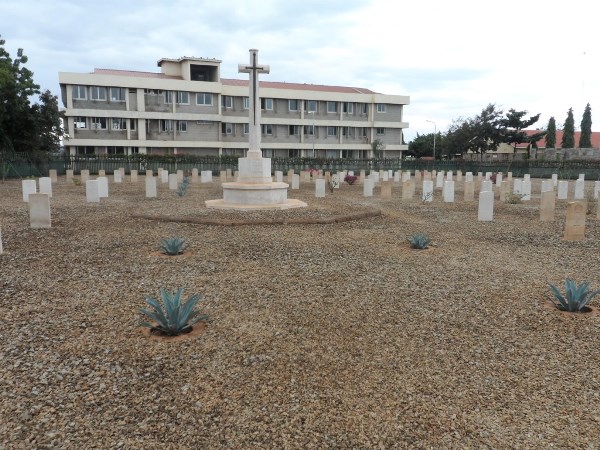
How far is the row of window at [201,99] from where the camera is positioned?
4429 cm

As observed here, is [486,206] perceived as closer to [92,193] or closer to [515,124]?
[92,193]

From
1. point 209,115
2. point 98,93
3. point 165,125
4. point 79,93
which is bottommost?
point 165,125

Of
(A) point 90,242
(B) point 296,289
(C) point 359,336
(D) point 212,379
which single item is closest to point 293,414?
(D) point 212,379

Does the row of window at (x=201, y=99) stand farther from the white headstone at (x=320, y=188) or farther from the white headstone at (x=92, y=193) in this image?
the white headstone at (x=320, y=188)

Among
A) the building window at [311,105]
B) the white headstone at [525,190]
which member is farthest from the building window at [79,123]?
the white headstone at [525,190]

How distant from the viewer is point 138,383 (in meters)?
3.53

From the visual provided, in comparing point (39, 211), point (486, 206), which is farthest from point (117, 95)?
point (486, 206)

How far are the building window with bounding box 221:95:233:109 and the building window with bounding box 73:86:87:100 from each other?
1311cm

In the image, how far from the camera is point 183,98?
1877 inches

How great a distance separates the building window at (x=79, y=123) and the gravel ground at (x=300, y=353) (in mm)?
40530

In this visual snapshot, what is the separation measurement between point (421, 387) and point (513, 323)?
5.75ft

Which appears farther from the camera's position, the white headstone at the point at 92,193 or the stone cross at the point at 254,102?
the white headstone at the point at 92,193

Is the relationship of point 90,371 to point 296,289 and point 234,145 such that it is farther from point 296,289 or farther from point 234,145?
point 234,145

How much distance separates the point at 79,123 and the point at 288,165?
1956 centimetres
